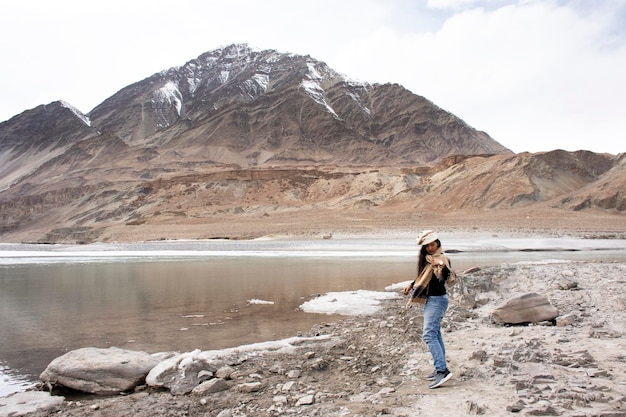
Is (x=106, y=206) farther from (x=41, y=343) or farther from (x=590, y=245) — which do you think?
(x=41, y=343)

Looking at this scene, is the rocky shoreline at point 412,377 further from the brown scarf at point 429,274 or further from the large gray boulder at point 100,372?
the brown scarf at point 429,274

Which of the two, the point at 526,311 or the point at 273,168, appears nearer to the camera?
the point at 526,311

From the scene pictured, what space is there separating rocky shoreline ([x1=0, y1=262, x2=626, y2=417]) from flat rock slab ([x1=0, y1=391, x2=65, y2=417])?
0.03 meters

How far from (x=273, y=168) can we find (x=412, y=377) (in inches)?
3696

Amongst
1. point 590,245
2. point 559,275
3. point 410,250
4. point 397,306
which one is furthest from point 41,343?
point 590,245

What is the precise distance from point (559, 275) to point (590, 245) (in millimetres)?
25148

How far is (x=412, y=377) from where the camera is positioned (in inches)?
237

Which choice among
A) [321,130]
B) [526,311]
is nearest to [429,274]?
[526,311]

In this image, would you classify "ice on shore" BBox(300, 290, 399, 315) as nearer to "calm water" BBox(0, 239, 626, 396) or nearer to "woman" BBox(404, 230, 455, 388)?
"calm water" BBox(0, 239, 626, 396)

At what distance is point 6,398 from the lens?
6.57 metres

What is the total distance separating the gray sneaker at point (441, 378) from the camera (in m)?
5.50

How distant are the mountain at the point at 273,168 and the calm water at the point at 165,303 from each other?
29086mm

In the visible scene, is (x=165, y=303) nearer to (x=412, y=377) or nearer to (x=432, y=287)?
(x=412, y=377)

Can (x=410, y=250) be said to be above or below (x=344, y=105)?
below
